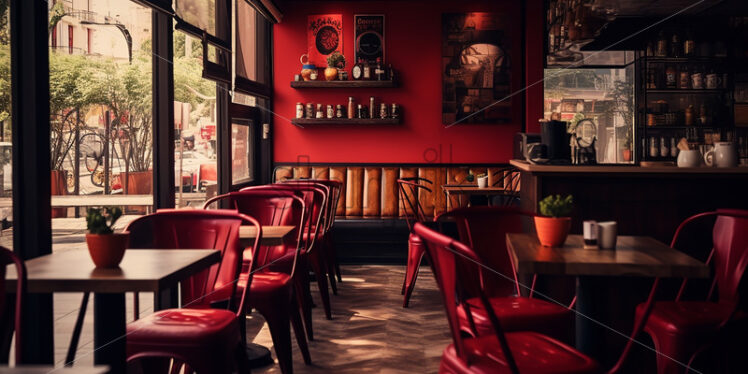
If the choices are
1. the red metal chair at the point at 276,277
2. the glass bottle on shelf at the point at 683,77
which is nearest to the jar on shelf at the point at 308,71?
the red metal chair at the point at 276,277

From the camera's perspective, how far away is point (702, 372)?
298 cm

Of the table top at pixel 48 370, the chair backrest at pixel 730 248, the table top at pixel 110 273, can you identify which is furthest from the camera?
the chair backrest at pixel 730 248

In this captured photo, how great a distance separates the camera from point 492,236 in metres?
3.08

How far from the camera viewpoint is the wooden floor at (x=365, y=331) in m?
3.43

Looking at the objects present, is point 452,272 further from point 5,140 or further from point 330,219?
point 330,219

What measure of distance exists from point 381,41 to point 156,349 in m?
5.66

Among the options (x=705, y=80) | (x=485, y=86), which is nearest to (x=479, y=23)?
(x=485, y=86)

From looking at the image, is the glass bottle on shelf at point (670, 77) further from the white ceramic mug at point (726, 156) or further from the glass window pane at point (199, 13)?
the glass window pane at point (199, 13)

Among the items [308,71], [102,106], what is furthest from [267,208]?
[308,71]

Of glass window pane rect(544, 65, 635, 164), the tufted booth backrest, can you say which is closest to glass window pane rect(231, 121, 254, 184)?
the tufted booth backrest

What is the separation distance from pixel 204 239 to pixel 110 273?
2.63 ft

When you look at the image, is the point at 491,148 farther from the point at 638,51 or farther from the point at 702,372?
the point at 702,372

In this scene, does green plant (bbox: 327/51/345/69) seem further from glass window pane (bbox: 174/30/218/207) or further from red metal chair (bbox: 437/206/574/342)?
red metal chair (bbox: 437/206/574/342)

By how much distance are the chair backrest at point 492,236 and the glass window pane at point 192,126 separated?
2239mm
